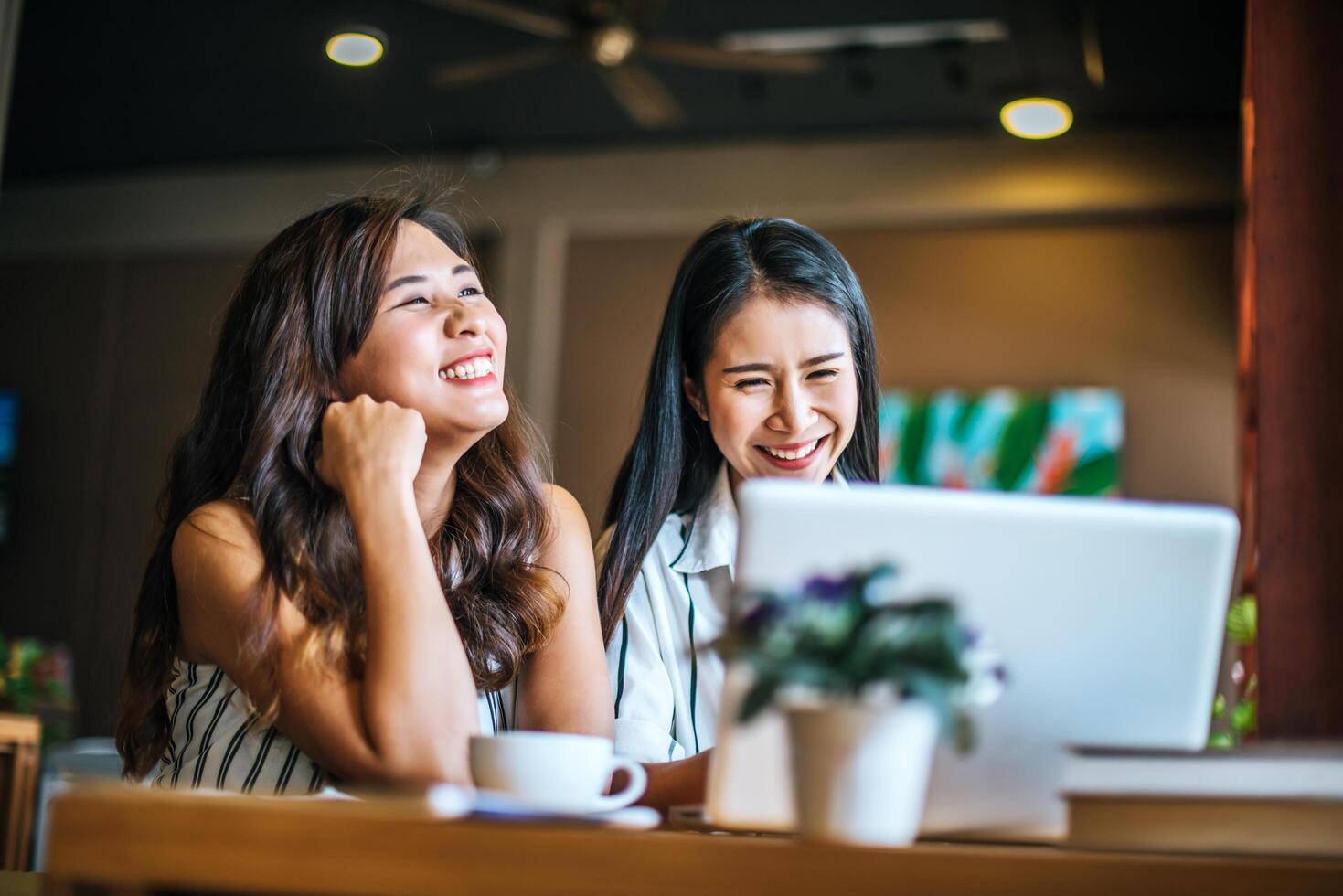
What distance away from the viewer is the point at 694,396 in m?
2.15

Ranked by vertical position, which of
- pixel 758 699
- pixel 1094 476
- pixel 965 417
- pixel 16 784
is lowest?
pixel 16 784

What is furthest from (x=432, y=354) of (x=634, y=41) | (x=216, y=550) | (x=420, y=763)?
(x=634, y=41)

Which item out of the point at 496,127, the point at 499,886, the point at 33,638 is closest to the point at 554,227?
the point at 496,127

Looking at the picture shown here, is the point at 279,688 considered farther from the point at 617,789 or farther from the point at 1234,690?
the point at 1234,690

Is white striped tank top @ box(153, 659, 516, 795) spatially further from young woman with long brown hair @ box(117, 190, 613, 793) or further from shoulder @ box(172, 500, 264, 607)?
shoulder @ box(172, 500, 264, 607)

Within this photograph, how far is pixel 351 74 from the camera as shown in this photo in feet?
18.0

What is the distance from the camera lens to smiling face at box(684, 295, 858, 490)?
2.02 meters

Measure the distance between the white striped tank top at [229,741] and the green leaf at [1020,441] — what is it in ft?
12.9

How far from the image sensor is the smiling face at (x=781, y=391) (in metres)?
2.02

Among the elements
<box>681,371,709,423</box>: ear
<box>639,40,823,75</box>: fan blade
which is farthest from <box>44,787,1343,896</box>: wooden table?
<box>639,40,823,75</box>: fan blade

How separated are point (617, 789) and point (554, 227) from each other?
16.1 feet

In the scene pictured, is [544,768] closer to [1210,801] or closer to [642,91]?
[1210,801]

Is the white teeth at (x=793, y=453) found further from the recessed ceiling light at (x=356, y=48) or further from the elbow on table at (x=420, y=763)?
the recessed ceiling light at (x=356, y=48)

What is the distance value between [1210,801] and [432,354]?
112 cm
